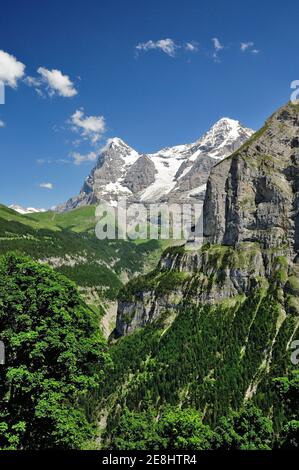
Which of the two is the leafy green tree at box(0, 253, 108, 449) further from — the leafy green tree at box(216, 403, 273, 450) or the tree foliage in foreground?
the leafy green tree at box(216, 403, 273, 450)

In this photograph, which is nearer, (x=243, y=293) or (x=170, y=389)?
(x=170, y=389)

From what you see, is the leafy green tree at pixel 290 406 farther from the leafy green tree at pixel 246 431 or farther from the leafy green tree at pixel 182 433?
the leafy green tree at pixel 182 433

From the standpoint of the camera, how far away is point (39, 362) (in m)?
36.6

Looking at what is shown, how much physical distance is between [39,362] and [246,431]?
31026 mm

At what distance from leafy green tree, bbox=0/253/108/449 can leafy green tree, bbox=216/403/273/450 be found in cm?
2027

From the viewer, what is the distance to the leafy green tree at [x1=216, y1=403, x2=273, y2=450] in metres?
51.1

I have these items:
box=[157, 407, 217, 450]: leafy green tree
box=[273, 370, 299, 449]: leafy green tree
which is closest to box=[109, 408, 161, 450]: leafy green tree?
box=[157, 407, 217, 450]: leafy green tree

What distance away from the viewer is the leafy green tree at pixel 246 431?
51.1 metres

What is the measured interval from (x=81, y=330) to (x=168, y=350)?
150388 millimetres

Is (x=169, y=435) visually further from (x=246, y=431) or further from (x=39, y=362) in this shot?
(x=39, y=362)
